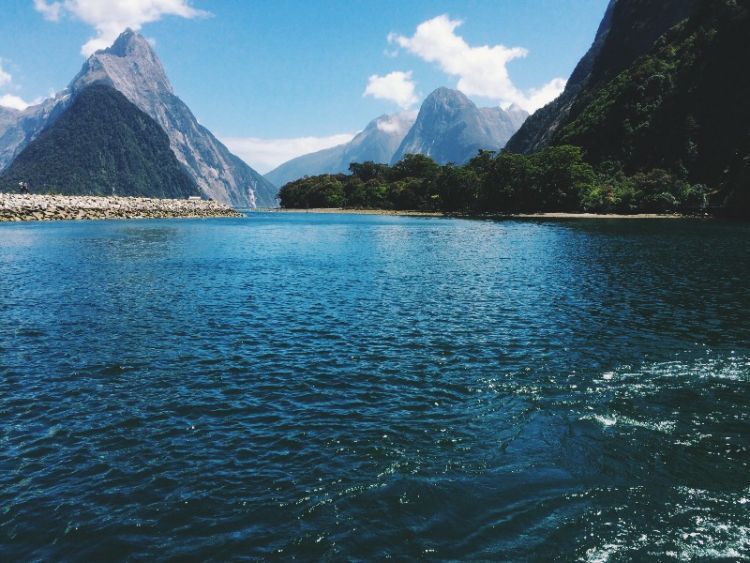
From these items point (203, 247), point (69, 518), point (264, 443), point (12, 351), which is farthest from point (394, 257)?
point (69, 518)

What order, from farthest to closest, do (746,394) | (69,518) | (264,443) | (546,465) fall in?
(746,394), (264,443), (546,465), (69,518)

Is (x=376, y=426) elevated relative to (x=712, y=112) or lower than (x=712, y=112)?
lower

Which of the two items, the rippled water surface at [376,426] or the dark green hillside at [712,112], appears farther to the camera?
the dark green hillside at [712,112]

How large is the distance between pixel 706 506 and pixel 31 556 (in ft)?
61.2

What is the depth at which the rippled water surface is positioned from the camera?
1338 cm

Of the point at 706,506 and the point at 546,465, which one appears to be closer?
the point at 706,506

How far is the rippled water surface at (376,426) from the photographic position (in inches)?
527

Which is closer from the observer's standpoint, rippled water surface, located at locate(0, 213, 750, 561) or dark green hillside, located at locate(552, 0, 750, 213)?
rippled water surface, located at locate(0, 213, 750, 561)

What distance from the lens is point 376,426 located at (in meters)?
19.5

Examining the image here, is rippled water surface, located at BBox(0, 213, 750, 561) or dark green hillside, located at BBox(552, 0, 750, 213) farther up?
dark green hillside, located at BBox(552, 0, 750, 213)

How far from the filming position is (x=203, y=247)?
92.4 meters

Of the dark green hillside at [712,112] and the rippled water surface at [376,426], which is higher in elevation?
the dark green hillside at [712,112]

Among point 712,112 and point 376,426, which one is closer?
point 376,426

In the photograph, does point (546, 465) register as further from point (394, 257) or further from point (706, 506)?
point (394, 257)
